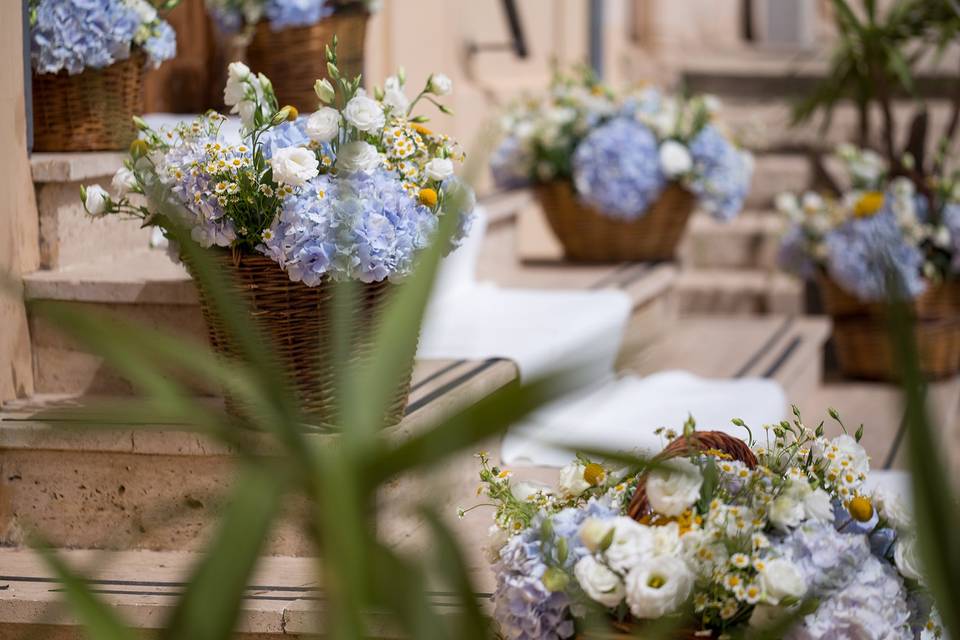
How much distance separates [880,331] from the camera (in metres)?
3.65

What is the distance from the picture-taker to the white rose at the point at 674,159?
12.0ft

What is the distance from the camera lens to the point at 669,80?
19.4ft

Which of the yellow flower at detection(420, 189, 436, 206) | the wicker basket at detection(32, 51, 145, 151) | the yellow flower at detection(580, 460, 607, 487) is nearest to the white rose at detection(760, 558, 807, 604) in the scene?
the yellow flower at detection(580, 460, 607, 487)

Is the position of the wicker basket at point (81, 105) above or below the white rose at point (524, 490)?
above

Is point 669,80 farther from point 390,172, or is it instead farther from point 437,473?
point 437,473

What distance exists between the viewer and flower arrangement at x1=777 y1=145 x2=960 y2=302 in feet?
11.7

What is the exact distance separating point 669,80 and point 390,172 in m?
4.28

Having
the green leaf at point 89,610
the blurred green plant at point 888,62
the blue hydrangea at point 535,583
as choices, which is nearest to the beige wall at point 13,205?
the blue hydrangea at point 535,583

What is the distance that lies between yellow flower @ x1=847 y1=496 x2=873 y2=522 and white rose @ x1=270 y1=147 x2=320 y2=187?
0.80m

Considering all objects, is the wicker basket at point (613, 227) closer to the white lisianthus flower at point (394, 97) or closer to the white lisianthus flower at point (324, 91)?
the white lisianthus flower at point (394, 97)

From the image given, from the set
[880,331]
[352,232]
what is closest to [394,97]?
[352,232]

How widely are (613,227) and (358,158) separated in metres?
2.16

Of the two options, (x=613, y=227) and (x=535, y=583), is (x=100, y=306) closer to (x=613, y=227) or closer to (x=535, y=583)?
(x=535, y=583)

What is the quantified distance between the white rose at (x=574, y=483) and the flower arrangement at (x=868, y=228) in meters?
2.18
